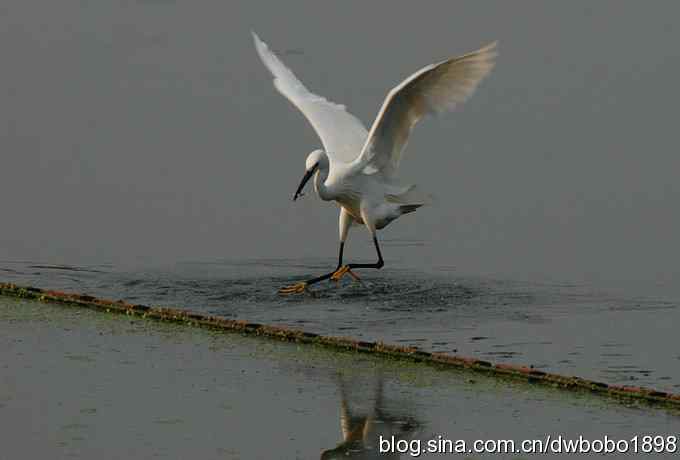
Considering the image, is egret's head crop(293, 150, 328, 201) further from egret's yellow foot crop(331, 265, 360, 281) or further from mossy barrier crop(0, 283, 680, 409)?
mossy barrier crop(0, 283, 680, 409)

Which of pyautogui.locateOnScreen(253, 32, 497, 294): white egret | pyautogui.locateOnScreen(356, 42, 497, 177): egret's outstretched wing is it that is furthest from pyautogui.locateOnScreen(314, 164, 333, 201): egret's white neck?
pyautogui.locateOnScreen(356, 42, 497, 177): egret's outstretched wing

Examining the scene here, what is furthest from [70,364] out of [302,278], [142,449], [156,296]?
[302,278]

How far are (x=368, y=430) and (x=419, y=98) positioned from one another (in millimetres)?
4385

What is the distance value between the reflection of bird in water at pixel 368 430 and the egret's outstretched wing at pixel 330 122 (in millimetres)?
4949

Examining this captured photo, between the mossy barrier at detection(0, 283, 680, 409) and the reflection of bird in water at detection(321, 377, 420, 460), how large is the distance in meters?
1.11

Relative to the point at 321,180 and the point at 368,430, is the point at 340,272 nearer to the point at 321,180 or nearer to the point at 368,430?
the point at 321,180

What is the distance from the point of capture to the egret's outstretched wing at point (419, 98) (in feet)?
33.0

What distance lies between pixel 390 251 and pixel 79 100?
6243 millimetres

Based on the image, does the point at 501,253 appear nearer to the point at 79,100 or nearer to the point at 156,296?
the point at 156,296

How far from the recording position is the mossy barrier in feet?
25.3

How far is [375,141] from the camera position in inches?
434

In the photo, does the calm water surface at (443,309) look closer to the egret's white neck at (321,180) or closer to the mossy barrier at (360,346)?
the mossy barrier at (360,346)

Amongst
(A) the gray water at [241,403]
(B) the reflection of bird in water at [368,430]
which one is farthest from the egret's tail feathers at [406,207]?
(B) the reflection of bird in water at [368,430]

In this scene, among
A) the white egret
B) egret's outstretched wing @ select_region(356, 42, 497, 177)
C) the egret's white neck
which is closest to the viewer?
egret's outstretched wing @ select_region(356, 42, 497, 177)
